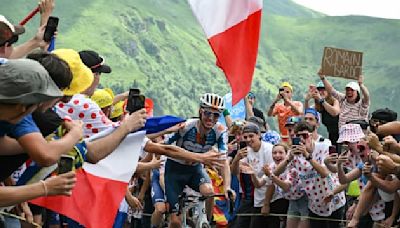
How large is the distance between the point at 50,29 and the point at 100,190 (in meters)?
1.39

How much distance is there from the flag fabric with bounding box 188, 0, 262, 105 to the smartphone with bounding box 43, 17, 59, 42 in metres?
1.62

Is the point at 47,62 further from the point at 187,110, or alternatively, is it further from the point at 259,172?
the point at 187,110

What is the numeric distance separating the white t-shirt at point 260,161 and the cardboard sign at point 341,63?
157 centimetres

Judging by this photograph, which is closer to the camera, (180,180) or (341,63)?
(180,180)

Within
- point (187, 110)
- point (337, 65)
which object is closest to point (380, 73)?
point (187, 110)

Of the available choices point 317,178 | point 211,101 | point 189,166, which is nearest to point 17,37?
point 211,101

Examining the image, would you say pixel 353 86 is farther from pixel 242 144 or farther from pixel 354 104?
pixel 242 144

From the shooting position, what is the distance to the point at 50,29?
8.67 meters

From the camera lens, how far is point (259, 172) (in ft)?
48.4

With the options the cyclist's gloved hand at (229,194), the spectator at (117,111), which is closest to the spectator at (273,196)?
the cyclist's gloved hand at (229,194)

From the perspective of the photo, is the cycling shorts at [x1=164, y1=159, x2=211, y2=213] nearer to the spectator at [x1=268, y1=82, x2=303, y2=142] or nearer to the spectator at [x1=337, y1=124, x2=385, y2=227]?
the spectator at [x1=337, y1=124, x2=385, y2=227]

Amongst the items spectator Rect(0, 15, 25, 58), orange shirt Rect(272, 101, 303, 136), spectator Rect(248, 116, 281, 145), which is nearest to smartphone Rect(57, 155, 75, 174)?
spectator Rect(0, 15, 25, 58)

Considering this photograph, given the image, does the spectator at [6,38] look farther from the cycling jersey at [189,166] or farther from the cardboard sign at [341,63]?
the cardboard sign at [341,63]

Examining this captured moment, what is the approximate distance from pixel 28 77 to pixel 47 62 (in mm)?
1182
